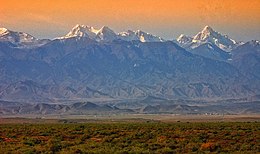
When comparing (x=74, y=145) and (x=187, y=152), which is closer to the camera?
(x=187, y=152)

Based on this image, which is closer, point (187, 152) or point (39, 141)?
point (187, 152)

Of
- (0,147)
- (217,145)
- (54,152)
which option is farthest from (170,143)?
(0,147)

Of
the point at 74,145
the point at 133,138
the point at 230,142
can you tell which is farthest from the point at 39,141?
the point at 230,142

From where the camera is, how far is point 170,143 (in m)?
47.1

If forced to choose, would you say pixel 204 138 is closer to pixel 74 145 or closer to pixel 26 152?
pixel 74 145

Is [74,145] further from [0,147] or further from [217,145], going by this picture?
[217,145]

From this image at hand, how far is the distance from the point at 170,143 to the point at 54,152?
34.7 ft

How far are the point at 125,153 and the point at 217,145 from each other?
8.92 m

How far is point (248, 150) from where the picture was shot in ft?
140

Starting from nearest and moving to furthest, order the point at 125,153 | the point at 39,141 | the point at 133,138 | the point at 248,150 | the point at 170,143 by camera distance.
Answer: the point at 125,153 → the point at 248,150 → the point at 170,143 → the point at 39,141 → the point at 133,138

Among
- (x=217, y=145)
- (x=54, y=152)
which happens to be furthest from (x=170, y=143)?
(x=54, y=152)

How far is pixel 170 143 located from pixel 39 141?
1204 cm

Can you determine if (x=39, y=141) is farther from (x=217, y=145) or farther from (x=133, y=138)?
(x=217, y=145)

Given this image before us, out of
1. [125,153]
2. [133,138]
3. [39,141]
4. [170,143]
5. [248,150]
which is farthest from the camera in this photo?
[133,138]
